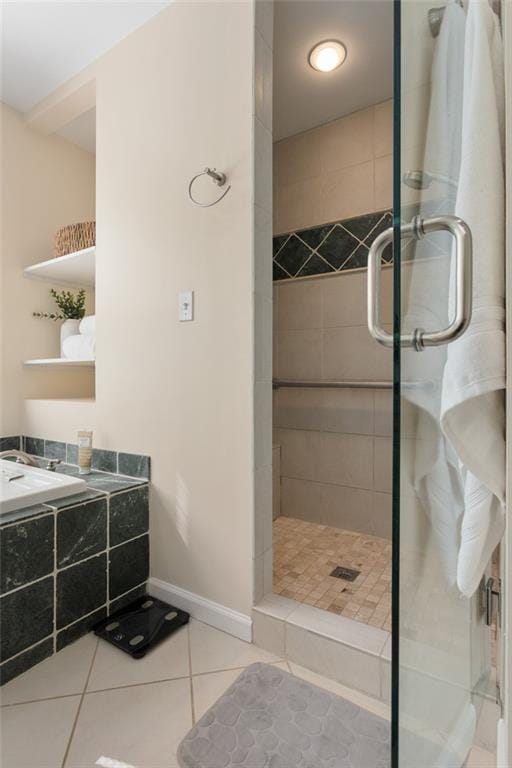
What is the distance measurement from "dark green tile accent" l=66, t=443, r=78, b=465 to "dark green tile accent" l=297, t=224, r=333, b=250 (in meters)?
1.77

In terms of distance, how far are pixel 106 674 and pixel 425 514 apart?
3.78 feet

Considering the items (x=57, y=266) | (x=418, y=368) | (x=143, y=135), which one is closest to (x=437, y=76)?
(x=418, y=368)

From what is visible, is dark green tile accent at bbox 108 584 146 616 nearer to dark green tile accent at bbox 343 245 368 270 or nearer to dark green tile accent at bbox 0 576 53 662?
dark green tile accent at bbox 0 576 53 662

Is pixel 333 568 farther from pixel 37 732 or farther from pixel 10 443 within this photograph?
pixel 10 443

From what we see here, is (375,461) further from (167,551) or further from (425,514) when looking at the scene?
(425,514)

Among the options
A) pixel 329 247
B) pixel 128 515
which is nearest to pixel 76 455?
pixel 128 515

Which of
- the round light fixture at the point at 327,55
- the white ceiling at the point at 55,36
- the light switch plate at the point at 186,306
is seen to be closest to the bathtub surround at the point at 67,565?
the light switch plate at the point at 186,306

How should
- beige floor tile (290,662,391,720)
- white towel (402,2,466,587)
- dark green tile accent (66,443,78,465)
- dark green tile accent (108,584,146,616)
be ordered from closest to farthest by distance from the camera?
white towel (402,2,466,587)
beige floor tile (290,662,391,720)
dark green tile accent (108,584,146,616)
dark green tile accent (66,443,78,465)

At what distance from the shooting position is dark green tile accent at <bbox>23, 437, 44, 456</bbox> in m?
2.14

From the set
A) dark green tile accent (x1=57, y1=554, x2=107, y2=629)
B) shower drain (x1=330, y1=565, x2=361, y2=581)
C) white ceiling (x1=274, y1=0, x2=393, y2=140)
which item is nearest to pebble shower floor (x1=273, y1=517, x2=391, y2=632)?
shower drain (x1=330, y1=565, x2=361, y2=581)

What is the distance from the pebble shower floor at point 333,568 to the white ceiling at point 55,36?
246cm

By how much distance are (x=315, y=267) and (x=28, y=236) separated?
1721 mm

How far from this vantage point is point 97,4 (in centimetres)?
158

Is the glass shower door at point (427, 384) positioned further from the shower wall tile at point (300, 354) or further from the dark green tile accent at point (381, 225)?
the shower wall tile at point (300, 354)
